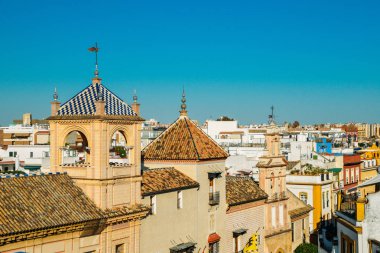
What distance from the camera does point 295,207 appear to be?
4150cm

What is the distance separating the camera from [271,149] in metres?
38.5

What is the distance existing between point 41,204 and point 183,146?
10.9 metres

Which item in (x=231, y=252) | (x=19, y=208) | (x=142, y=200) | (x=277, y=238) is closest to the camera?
(x=19, y=208)

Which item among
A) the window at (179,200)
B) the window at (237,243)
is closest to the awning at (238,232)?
the window at (237,243)

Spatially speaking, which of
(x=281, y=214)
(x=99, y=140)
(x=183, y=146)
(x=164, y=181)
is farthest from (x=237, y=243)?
(x=99, y=140)

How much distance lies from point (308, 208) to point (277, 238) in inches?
246

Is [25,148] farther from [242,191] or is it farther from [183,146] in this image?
[183,146]

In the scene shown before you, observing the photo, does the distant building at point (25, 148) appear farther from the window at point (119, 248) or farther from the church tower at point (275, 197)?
the window at point (119, 248)

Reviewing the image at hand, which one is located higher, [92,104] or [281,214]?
[92,104]

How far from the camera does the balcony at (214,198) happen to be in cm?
3083

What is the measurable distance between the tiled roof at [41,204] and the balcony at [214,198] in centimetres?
888

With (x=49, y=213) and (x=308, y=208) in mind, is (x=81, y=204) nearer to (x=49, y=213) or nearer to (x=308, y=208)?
(x=49, y=213)

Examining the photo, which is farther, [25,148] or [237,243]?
[25,148]

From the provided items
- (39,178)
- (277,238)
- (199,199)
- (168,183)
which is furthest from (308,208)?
(39,178)
